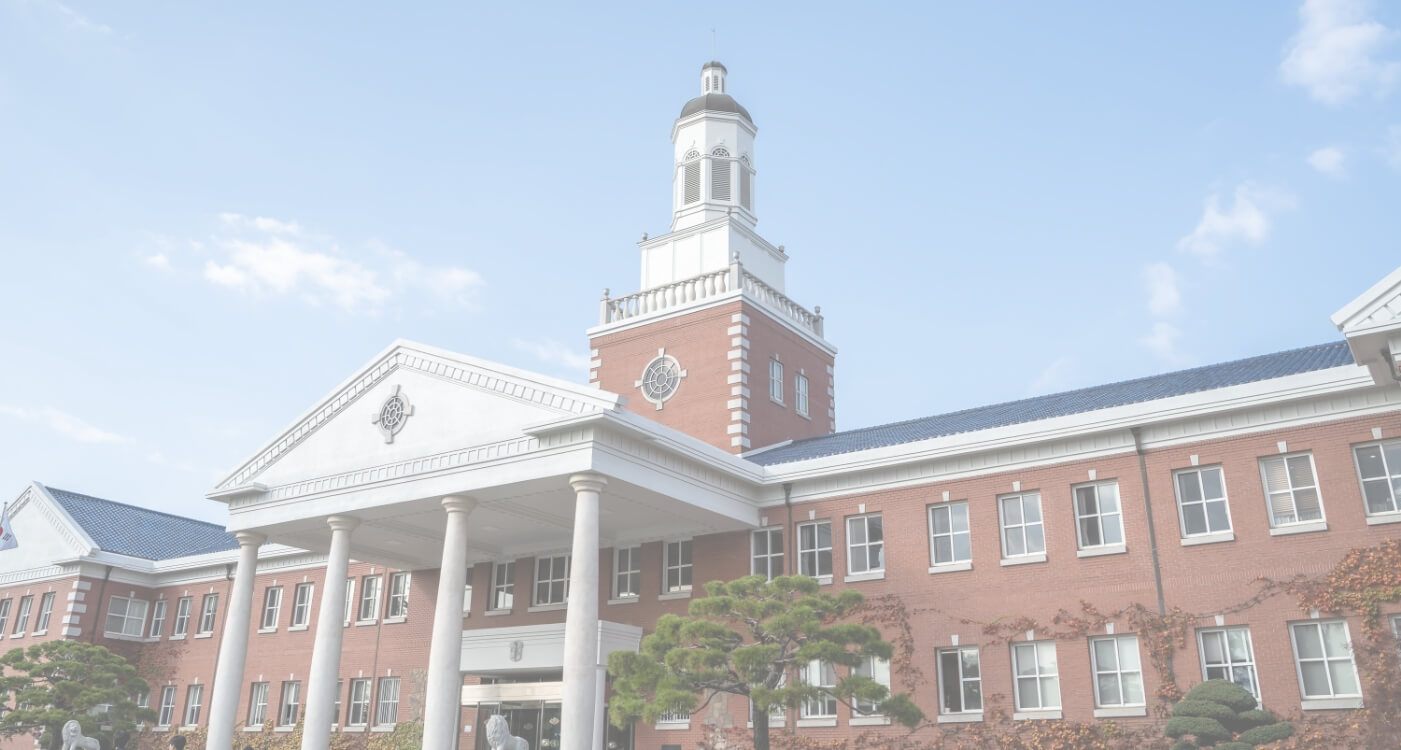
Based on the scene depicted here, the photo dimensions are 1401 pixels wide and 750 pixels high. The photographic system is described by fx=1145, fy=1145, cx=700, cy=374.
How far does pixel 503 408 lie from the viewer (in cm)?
2692

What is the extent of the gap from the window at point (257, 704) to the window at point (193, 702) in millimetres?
3047

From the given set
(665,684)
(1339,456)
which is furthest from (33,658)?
(1339,456)

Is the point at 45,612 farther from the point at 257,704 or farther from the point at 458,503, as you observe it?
the point at 458,503

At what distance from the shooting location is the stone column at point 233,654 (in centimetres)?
3020

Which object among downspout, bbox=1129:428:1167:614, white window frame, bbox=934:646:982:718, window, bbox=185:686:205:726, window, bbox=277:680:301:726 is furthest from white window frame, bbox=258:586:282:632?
downspout, bbox=1129:428:1167:614

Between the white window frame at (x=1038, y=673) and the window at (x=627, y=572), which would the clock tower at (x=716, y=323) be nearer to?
the window at (x=627, y=572)

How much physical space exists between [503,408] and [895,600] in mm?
10227

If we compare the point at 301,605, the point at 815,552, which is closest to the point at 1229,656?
the point at 815,552

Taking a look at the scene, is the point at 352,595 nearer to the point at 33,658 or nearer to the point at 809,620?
the point at 33,658

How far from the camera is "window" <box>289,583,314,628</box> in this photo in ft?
128

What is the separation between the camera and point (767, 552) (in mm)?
29203

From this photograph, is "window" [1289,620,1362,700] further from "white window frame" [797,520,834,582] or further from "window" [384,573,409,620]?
"window" [384,573,409,620]

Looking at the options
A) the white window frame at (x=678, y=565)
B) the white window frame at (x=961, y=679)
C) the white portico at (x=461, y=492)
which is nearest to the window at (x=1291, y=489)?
the white window frame at (x=961, y=679)

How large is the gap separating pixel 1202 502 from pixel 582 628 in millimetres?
13159
